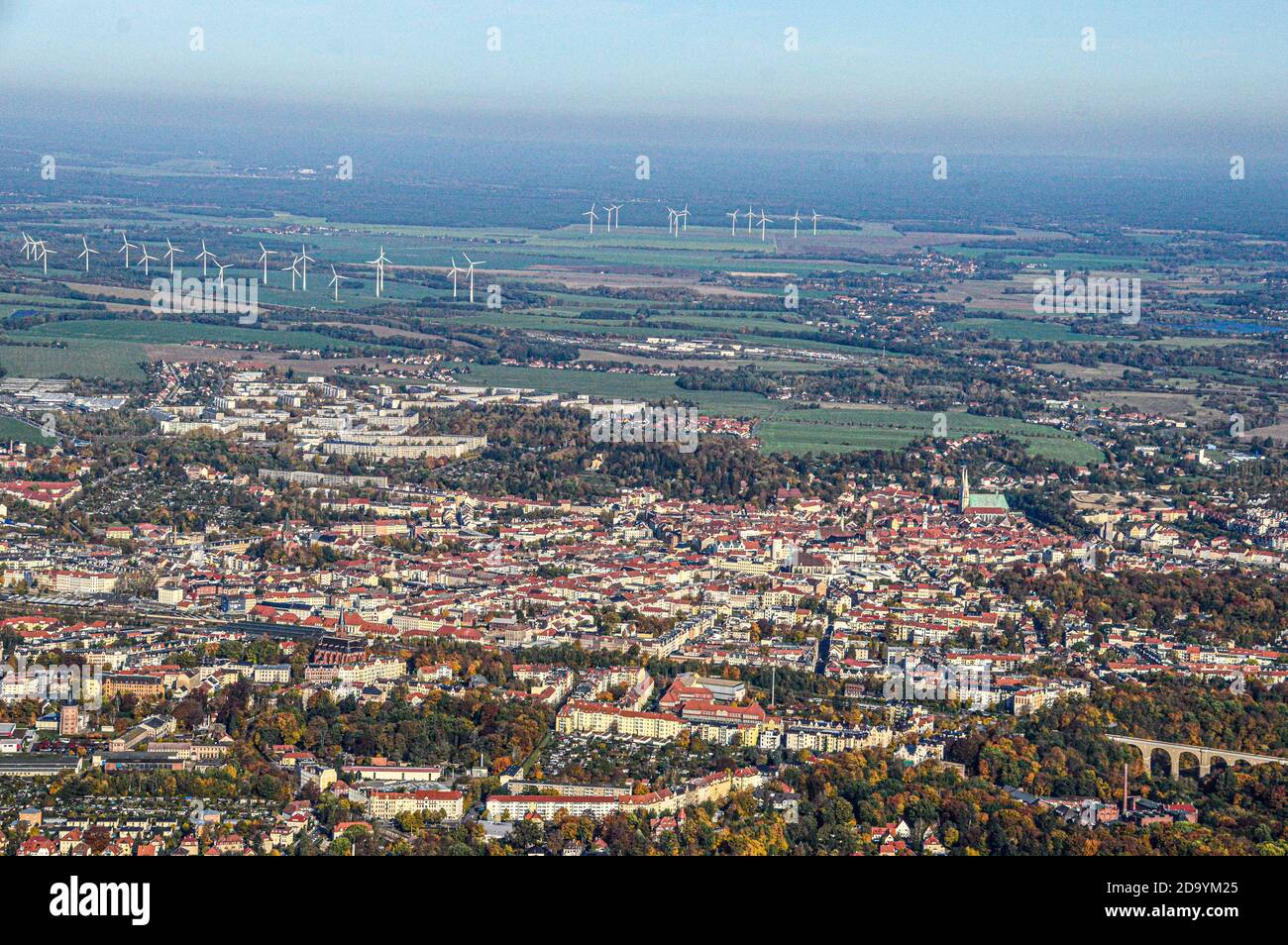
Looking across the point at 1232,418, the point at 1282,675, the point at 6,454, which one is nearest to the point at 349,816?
the point at 1282,675

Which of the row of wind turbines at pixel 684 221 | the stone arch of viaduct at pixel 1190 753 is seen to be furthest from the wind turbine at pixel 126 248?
the stone arch of viaduct at pixel 1190 753

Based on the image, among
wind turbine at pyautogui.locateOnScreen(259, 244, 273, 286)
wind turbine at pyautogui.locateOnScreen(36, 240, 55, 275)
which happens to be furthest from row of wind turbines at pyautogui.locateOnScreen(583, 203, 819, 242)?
wind turbine at pyautogui.locateOnScreen(36, 240, 55, 275)

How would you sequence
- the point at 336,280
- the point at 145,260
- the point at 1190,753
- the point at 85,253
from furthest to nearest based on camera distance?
the point at 85,253
the point at 145,260
the point at 336,280
the point at 1190,753

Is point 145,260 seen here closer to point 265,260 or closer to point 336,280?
point 265,260

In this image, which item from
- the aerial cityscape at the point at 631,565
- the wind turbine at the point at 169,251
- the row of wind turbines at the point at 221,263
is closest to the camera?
the aerial cityscape at the point at 631,565

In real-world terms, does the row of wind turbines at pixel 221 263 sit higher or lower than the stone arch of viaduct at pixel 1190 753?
higher

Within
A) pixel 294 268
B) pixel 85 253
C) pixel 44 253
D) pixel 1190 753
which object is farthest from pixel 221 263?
pixel 1190 753

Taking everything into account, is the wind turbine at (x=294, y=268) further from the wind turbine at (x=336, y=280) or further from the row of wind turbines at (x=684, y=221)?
the row of wind turbines at (x=684, y=221)

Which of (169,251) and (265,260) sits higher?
(169,251)

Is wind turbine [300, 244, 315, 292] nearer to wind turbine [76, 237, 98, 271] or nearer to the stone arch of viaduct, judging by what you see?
wind turbine [76, 237, 98, 271]

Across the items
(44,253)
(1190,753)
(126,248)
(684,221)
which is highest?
(684,221)

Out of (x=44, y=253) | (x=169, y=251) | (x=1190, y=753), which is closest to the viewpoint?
(x=1190, y=753)
